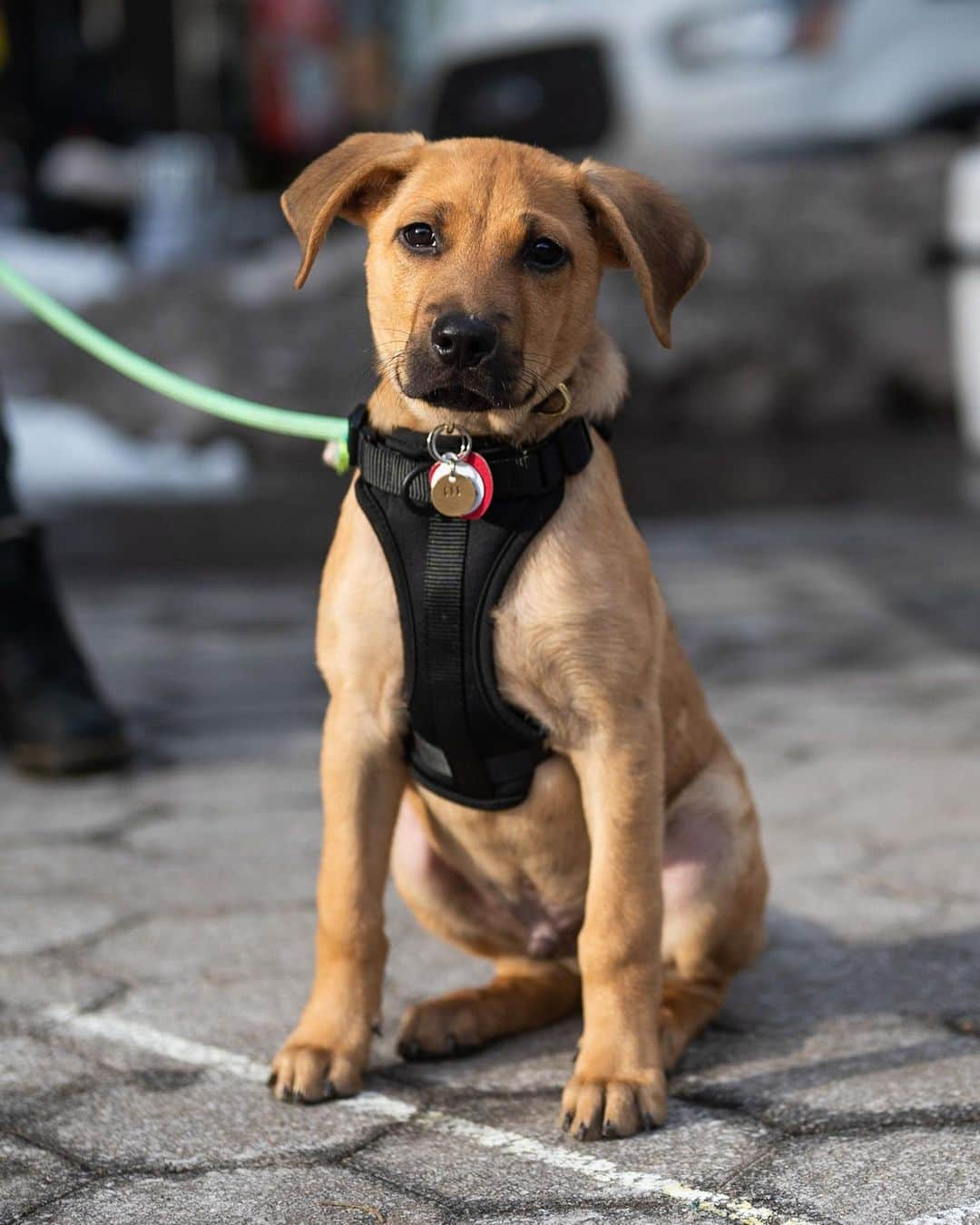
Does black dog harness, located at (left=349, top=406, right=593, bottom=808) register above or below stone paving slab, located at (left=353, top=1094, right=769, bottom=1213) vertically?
above

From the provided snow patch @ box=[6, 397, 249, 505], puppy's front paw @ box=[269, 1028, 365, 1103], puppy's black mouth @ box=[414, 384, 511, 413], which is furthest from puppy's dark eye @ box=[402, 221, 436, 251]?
snow patch @ box=[6, 397, 249, 505]

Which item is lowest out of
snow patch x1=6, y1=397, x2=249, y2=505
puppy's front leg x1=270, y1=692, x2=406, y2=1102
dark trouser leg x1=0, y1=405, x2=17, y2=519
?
snow patch x1=6, y1=397, x2=249, y2=505

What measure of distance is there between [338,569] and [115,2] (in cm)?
2035

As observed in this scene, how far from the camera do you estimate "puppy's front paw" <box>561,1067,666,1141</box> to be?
2594mm

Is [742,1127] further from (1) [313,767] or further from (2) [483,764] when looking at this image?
(1) [313,767]

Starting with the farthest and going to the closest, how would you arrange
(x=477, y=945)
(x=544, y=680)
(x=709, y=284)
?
1. (x=709, y=284)
2. (x=477, y=945)
3. (x=544, y=680)

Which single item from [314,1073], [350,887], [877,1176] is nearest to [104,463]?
[350,887]

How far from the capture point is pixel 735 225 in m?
11.3

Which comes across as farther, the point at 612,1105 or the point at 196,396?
the point at 196,396

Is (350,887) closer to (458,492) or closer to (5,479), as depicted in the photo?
(458,492)

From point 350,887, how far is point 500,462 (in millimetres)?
740

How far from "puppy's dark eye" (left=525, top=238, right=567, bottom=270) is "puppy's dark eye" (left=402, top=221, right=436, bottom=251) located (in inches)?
6.1

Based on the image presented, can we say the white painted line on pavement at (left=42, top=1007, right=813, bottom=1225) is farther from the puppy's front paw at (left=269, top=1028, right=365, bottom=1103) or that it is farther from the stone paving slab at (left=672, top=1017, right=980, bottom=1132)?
the stone paving slab at (left=672, top=1017, right=980, bottom=1132)

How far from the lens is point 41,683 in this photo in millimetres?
4703
